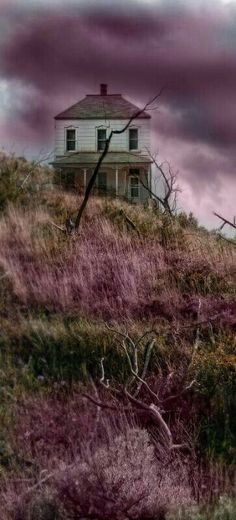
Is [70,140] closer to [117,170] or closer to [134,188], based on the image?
[117,170]

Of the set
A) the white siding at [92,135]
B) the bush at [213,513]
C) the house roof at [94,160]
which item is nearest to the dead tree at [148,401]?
the bush at [213,513]

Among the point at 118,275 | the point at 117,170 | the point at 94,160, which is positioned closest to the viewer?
the point at 118,275

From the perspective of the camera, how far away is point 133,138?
4056cm

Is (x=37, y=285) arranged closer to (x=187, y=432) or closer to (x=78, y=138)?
(x=187, y=432)

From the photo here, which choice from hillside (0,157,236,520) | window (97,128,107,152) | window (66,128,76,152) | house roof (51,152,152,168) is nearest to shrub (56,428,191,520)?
hillside (0,157,236,520)

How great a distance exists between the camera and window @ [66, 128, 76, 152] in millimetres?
41250

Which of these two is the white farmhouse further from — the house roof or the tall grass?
the tall grass

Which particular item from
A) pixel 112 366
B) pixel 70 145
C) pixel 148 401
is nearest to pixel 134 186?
pixel 70 145

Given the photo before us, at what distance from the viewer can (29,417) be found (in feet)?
27.6

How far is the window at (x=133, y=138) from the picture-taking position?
40562 millimetres

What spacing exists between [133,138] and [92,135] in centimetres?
191

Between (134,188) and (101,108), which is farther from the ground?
(101,108)

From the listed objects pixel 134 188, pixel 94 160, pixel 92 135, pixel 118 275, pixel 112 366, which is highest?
pixel 92 135

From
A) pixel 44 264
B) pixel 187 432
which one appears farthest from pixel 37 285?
pixel 187 432
